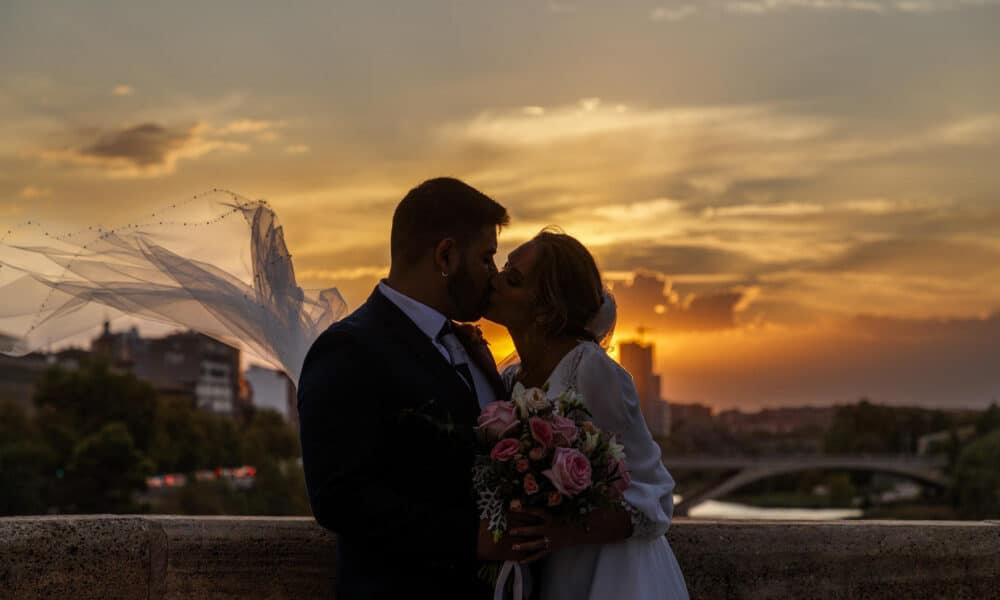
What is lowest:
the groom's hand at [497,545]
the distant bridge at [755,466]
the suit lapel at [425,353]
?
the distant bridge at [755,466]

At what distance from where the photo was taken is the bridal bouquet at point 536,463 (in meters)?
2.94

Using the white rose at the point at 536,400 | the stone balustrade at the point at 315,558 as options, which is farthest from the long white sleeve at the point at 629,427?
the stone balustrade at the point at 315,558

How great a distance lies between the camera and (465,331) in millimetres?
3361

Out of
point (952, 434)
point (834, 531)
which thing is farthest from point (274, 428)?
point (834, 531)

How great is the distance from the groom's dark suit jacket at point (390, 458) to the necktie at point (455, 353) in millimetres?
57

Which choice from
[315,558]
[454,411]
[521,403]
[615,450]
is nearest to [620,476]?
[615,450]

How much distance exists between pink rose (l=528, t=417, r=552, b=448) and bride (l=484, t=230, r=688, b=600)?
297mm

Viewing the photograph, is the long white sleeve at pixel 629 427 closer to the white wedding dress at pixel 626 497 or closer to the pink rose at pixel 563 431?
the white wedding dress at pixel 626 497

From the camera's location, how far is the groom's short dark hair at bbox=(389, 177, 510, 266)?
3.22m

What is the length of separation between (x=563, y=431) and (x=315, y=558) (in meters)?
1.38

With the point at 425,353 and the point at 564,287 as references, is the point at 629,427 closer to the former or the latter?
the point at 564,287

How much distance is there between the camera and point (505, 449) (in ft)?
9.59

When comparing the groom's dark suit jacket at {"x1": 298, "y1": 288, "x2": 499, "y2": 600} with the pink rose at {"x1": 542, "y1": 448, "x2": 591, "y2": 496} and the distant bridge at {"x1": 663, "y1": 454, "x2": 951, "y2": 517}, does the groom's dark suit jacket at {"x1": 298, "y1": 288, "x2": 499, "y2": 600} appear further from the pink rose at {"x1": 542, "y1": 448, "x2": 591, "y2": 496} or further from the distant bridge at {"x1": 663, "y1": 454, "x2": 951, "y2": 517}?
the distant bridge at {"x1": 663, "y1": 454, "x2": 951, "y2": 517}

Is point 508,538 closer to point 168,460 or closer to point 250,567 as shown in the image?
point 250,567
